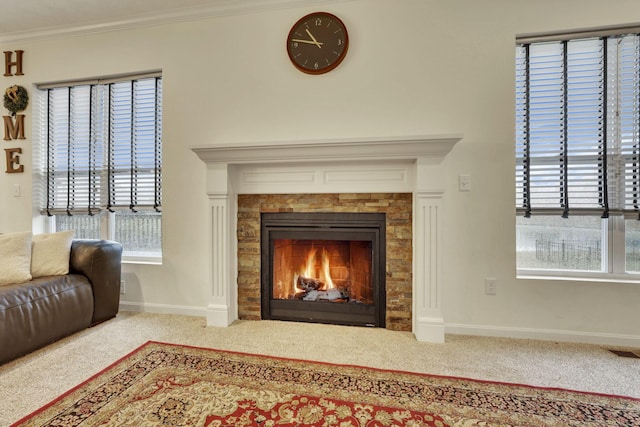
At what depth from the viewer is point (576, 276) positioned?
230cm

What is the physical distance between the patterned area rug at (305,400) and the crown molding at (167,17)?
8.88 feet

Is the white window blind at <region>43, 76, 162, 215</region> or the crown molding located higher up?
the crown molding

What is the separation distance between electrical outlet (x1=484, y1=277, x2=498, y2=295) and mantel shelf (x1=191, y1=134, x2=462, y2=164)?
1.01m

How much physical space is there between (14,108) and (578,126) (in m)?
5.02

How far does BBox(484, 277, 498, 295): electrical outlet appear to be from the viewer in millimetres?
2332

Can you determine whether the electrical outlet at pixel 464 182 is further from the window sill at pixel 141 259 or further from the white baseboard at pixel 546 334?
the window sill at pixel 141 259

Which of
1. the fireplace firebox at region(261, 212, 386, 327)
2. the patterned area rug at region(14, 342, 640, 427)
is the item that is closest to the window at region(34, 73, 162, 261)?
the fireplace firebox at region(261, 212, 386, 327)

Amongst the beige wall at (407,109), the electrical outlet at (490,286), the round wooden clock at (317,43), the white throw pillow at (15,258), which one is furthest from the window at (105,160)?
the electrical outlet at (490,286)

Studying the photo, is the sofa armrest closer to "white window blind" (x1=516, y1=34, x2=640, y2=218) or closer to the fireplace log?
the fireplace log

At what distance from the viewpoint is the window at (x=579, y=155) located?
2.22 meters

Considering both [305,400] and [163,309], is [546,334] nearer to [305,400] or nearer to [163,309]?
[305,400]

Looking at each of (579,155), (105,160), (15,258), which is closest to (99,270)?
(15,258)

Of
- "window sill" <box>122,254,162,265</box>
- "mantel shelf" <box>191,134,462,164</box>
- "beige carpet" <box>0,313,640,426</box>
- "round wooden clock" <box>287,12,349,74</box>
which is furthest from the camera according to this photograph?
"window sill" <box>122,254,162,265</box>

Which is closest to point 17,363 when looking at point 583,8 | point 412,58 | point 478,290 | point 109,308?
point 109,308
